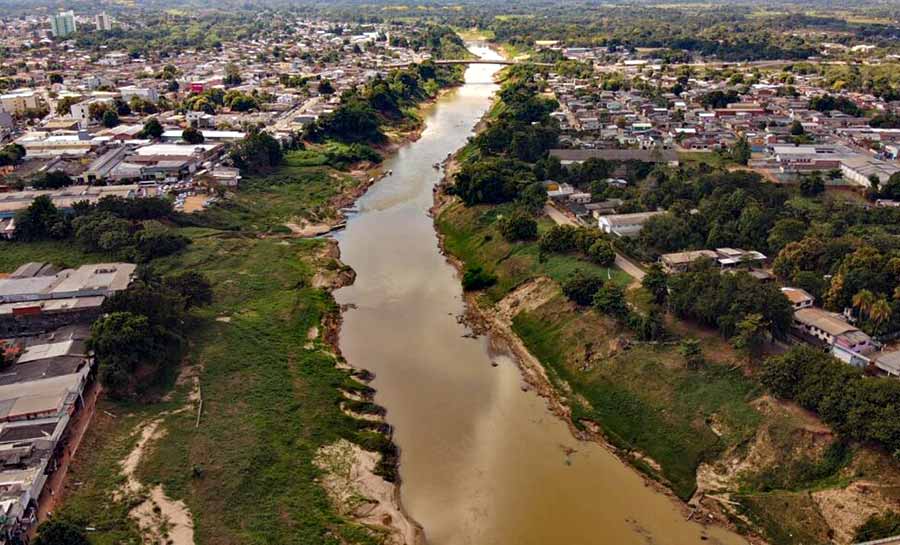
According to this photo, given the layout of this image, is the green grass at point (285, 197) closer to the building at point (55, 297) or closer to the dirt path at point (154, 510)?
the building at point (55, 297)

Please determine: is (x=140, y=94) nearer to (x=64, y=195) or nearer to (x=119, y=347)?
(x=64, y=195)

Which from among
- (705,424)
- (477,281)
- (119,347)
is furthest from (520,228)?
(119,347)

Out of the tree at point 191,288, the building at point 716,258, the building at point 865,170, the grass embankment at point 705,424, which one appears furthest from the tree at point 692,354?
the building at point 865,170

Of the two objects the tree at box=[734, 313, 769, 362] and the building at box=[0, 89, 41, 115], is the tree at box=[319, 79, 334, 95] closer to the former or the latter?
the building at box=[0, 89, 41, 115]

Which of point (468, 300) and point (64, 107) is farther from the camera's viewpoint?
point (64, 107)

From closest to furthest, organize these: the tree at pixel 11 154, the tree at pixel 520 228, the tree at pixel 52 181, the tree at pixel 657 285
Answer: the tree at pixel 657 285, the tree at pixel 520 228, the tree at pixel 52 181, the tree at pixel 11 154

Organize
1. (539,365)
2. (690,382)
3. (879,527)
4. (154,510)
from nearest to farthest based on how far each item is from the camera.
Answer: (879,527) → (154,510) → (690,382) → (539,365)
